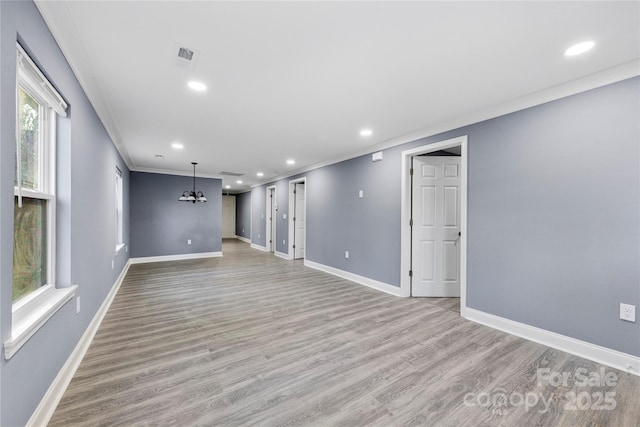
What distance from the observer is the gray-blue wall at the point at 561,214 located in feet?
6.83

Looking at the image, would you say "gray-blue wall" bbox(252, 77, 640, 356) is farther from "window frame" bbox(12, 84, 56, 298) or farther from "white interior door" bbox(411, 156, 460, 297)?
"window frame" bbox(12, 84, 56, 298)

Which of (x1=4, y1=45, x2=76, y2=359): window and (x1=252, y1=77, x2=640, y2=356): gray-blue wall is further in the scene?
(x1=252, y1=77, x2=640, y2=356): gray-blue wall

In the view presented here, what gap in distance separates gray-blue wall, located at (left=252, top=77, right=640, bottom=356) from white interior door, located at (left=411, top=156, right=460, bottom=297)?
0.68 m

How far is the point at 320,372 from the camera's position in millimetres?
2025

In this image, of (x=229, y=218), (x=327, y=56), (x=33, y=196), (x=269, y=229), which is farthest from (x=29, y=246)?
(x=229, y=218)

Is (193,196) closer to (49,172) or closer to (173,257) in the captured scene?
(173,257)

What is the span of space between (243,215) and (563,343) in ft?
34.7

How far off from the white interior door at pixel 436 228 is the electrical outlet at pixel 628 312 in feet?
6.12

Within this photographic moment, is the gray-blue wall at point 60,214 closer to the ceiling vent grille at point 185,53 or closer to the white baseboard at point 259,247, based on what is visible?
the ceiling vent grille at point 185,53

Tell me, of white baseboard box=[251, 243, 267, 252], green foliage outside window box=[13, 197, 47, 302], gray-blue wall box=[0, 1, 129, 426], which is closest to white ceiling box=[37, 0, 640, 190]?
gray-blue wall box=[0, 1, 129, 426]

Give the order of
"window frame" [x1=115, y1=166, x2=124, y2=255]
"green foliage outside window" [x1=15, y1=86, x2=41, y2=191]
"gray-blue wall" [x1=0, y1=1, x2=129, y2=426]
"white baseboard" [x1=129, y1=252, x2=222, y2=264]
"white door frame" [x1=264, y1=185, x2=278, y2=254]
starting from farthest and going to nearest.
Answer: "white door frame" [x1=264, y1=185, x2=278, y2=254], "white baseboard" [x1=129, y1=252, x2=222, y2=264], "window frame" [x1=115, y1=166, x2=124, y2=255], "green foliage outside window" [x1=15, y1=86, x2=41, y2=191], "gray-blue wall" [x1=0, y1=1, x2=129, y2=426]

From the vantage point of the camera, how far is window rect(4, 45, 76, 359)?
4.53 feet

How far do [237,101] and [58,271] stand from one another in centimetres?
208

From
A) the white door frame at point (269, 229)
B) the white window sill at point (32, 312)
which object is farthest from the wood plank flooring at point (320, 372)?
the white door frame at point (269, 229)
